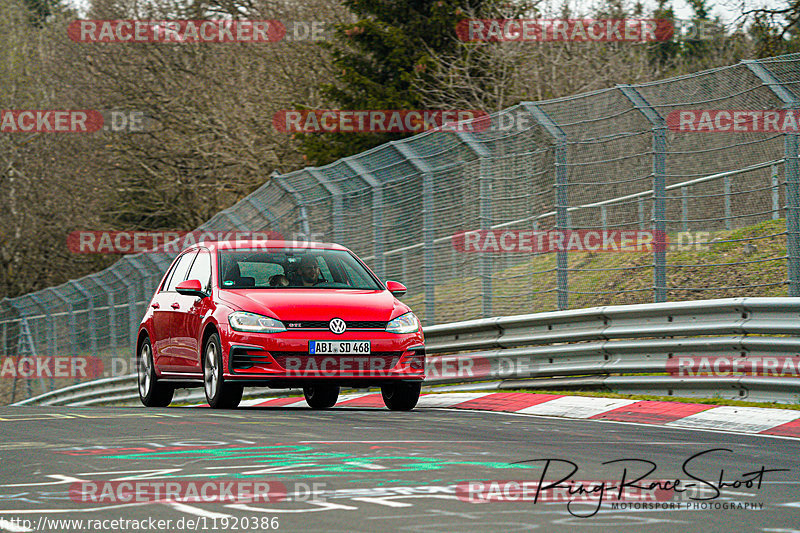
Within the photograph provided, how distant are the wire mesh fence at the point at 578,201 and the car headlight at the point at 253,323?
3.39 meters

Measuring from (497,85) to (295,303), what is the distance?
67.7 feet

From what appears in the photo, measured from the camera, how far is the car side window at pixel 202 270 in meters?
12.5

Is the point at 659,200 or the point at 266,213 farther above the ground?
the point at 266,213

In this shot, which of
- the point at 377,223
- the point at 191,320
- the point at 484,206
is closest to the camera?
the point at 191,320

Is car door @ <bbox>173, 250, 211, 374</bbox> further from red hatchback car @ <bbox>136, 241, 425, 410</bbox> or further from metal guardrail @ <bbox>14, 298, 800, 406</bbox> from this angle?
metal guardrail @ <bbox>14, 298, 800, 406</bbox>

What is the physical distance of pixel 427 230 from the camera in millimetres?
15211

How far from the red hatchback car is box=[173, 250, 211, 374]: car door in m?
0.01

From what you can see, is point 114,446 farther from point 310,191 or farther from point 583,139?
point 310,191

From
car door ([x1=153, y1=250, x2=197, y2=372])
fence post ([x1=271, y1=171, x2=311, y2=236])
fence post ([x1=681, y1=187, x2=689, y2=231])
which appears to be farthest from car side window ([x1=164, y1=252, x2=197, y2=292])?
fence post ([x1=681, y1=187, x2=689, y2=231])

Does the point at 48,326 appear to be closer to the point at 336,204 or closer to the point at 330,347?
the point at 336,204

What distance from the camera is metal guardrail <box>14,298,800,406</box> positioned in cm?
1103

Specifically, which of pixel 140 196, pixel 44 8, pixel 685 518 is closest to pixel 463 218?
pixel 685 518

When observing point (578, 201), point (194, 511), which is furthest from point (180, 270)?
point (194, 511)

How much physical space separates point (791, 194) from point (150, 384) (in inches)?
270
